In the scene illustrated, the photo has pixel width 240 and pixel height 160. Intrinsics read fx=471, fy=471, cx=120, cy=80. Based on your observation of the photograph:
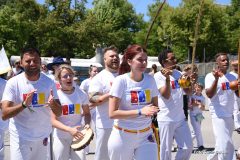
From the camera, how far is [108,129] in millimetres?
6887

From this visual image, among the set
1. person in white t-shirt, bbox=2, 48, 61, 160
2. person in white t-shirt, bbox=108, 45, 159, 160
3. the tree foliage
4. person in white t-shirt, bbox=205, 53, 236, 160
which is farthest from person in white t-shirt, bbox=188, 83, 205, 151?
the tree foliage

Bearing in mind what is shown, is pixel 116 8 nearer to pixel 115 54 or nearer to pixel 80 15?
pixel 80 15

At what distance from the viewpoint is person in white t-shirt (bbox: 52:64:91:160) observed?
6371 mm

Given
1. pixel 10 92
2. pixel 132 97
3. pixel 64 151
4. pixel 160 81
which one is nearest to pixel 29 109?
pixel 10 92

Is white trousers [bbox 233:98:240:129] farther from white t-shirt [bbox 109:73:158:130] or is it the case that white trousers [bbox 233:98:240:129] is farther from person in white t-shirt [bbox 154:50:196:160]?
white t-shirt [bbox 109:73:158:130]

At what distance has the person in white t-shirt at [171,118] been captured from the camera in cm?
768

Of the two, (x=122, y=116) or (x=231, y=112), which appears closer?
(x=122, y=116)

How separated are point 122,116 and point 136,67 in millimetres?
618

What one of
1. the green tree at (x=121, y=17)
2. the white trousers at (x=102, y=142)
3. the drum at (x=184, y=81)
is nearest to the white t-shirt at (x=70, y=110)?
the white trousers at (x=102, y=142)

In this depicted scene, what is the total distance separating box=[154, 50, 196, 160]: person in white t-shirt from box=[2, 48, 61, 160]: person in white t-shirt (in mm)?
2538

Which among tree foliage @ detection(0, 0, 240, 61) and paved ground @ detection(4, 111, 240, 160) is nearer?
paved ground @ detection(4, 111, 240, 160)

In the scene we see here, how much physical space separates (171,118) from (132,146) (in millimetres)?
2309

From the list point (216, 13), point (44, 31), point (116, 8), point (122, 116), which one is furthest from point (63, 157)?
point (116, 8)

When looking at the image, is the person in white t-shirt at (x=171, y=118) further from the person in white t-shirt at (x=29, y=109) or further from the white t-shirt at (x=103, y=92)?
the person in white t-shirt at (x=29, y=109)
